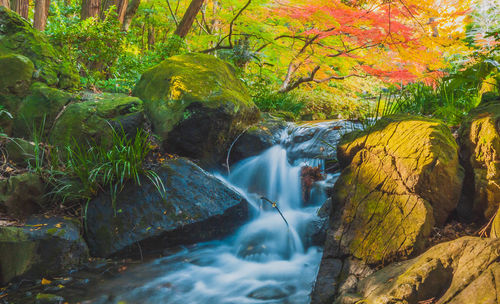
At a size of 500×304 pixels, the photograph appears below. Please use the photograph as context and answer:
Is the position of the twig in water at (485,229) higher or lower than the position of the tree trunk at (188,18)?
lower

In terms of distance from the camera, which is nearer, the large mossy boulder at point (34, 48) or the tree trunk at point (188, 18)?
the large mossy boulder at point (34, 48)

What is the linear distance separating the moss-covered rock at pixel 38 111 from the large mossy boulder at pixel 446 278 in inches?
166

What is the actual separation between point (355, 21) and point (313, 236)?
A: 5.01 metres

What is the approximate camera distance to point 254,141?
17.6 feet

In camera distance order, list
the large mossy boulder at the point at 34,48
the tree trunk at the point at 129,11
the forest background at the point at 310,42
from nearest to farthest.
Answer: the large mossy boulder at the point at 34,48 < the forest background at the point at 310,42 < the tree trunk at the point at 129,11

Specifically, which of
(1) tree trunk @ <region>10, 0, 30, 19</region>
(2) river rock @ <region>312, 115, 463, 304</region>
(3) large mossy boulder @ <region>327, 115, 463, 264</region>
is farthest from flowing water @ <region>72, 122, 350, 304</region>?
(1) tree trunk @ <region>10, 0, 30, 19</region>

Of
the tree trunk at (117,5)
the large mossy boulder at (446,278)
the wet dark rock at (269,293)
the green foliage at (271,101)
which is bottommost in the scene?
the wet dark rock at (269,293)

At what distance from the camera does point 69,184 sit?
3.52 meters

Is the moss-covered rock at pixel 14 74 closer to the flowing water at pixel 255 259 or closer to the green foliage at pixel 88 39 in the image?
the green foliage at pixel 88 39

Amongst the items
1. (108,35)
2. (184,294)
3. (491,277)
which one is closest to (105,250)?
(184,294)

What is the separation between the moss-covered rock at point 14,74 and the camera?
161 inches

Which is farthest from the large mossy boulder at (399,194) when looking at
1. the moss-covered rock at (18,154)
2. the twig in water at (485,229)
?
the moss-covered rock at (18,154)

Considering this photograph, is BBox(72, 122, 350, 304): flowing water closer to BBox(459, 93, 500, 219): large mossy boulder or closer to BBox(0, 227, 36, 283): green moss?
BBox(0, 227, 36, 283): green moss

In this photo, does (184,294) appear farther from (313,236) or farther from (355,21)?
(355,21)
